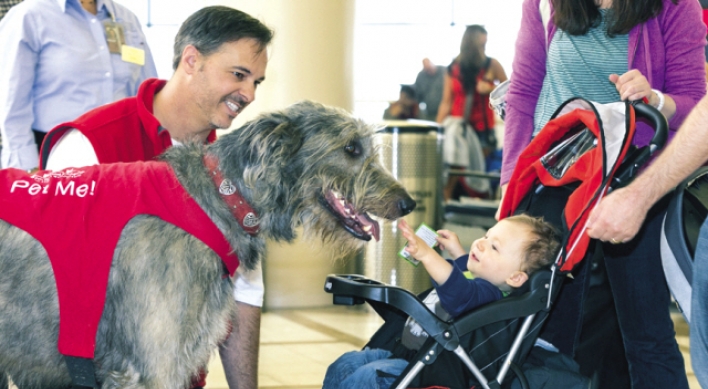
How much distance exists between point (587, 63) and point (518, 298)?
90 cm

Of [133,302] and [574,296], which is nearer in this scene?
[133,302]

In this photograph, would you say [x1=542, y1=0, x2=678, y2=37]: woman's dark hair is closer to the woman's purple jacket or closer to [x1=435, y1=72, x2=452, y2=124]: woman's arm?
the woman's purple jacket

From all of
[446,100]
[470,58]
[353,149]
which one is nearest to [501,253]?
[353,149]

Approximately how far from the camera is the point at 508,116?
9.16 feet

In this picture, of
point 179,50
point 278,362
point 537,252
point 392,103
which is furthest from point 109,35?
point 392,103

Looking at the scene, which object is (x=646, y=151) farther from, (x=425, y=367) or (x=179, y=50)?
(x=179, y=50)

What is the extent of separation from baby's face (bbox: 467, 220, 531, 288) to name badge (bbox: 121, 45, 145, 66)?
2.11 m

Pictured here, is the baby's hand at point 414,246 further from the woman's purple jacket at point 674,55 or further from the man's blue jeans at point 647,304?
the woman's purple jacket at point 674,55

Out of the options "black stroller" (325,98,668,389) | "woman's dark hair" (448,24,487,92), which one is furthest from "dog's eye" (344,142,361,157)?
"woman's dark hair" (448,24,487,92)

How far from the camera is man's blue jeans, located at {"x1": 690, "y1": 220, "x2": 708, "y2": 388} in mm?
1773

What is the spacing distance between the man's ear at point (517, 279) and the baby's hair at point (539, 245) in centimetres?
5

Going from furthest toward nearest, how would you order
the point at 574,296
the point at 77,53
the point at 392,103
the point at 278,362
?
1. the point at 392,103
2. the point at 278,362
3. the point at 77,53
4. the point at 574,296

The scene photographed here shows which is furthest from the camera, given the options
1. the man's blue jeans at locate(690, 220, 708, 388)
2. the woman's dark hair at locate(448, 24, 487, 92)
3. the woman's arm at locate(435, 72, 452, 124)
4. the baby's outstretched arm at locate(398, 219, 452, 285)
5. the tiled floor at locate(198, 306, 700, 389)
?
the woman's arm at locate(435, 72, 452, 124)

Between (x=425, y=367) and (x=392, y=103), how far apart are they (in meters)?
7.09
